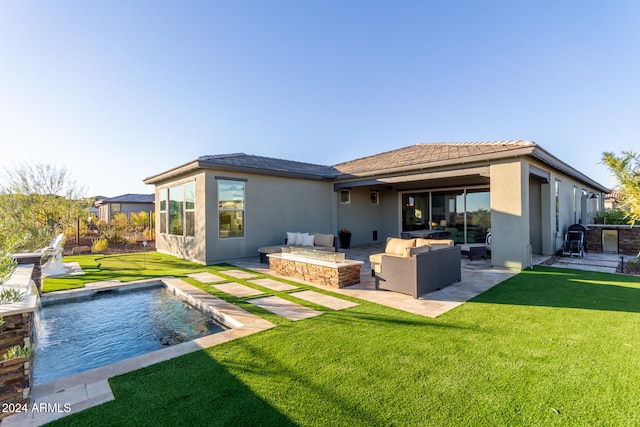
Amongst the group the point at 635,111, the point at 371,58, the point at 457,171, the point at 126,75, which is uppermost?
→ the point at 371,58

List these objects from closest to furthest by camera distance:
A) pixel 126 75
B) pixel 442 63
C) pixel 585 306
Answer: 1. pixel 585 306
2. pixel 126 75
3. pixel 442 63

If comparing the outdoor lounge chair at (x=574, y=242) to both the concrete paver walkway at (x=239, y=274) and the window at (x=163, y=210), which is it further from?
the window at (x=163, y=210)

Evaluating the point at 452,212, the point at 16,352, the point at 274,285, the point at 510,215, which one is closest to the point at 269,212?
the point at 274,285

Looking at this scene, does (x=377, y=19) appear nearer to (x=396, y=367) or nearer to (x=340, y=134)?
(x=340, y=134)

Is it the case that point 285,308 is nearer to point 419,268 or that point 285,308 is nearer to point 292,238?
point 419,268

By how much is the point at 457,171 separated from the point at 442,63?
5571 millimetres

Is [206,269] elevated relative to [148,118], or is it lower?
lower

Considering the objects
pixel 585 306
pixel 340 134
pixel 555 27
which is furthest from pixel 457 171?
pixel 340 134

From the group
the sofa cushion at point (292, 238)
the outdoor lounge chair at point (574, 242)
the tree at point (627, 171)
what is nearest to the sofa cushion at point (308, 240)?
the sofa cushion at point (292, 238)

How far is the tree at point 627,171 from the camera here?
249 cm

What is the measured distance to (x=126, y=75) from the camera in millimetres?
9688

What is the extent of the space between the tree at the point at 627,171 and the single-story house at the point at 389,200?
18.3ft

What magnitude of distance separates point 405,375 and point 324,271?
394 centimetres

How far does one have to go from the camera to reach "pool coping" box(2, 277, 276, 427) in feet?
7.75
